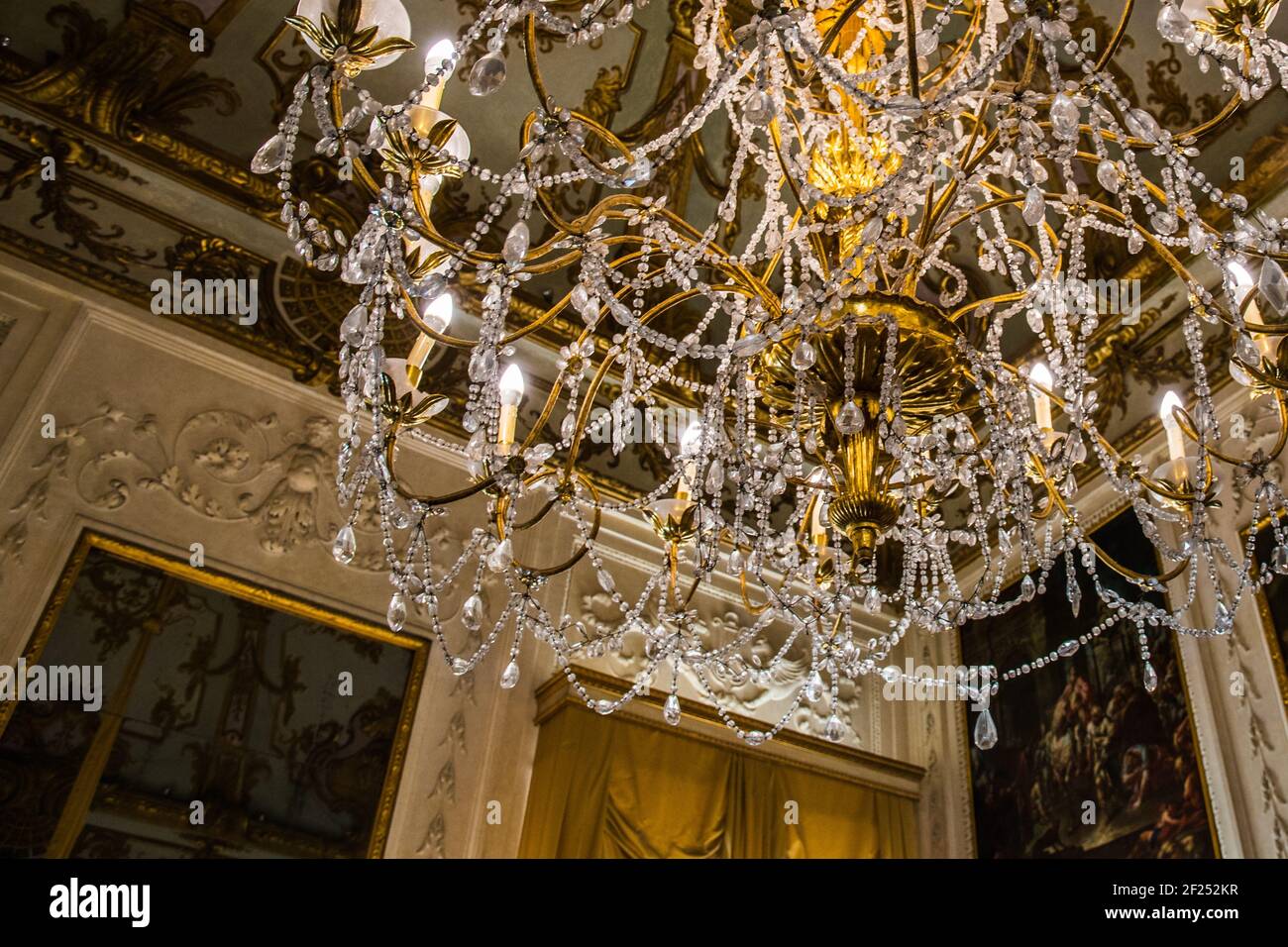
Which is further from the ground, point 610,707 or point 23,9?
point 23,9

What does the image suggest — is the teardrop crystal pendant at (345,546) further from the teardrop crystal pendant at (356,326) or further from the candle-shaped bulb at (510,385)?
the candle-shaped bulb at (510,385)

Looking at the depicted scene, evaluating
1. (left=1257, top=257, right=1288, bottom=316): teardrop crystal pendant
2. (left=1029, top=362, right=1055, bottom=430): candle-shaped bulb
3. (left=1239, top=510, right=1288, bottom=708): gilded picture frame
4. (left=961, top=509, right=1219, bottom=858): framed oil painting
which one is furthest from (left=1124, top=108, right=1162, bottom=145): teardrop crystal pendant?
(left=961, top=509, right=1219, bottom=858): framed oil painting

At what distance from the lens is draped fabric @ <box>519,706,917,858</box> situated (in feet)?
13.3

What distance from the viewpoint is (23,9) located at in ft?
12.2

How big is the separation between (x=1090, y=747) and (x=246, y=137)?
4.27 metres

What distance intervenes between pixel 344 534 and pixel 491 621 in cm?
247

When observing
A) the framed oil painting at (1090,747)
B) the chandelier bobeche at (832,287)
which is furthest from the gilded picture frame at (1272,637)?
the chandelier bobeche at (832,287)

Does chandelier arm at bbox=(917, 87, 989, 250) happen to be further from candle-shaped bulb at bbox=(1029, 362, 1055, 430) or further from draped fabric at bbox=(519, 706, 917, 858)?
draped fabric at bbox=(519, 706, 917, 858)

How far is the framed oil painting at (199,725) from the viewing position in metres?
3.45

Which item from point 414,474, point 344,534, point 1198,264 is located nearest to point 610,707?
point 344,534

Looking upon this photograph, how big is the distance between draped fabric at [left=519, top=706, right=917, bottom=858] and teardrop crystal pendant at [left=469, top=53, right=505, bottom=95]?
2.99m

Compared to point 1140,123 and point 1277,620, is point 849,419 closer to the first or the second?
point 1140,123
